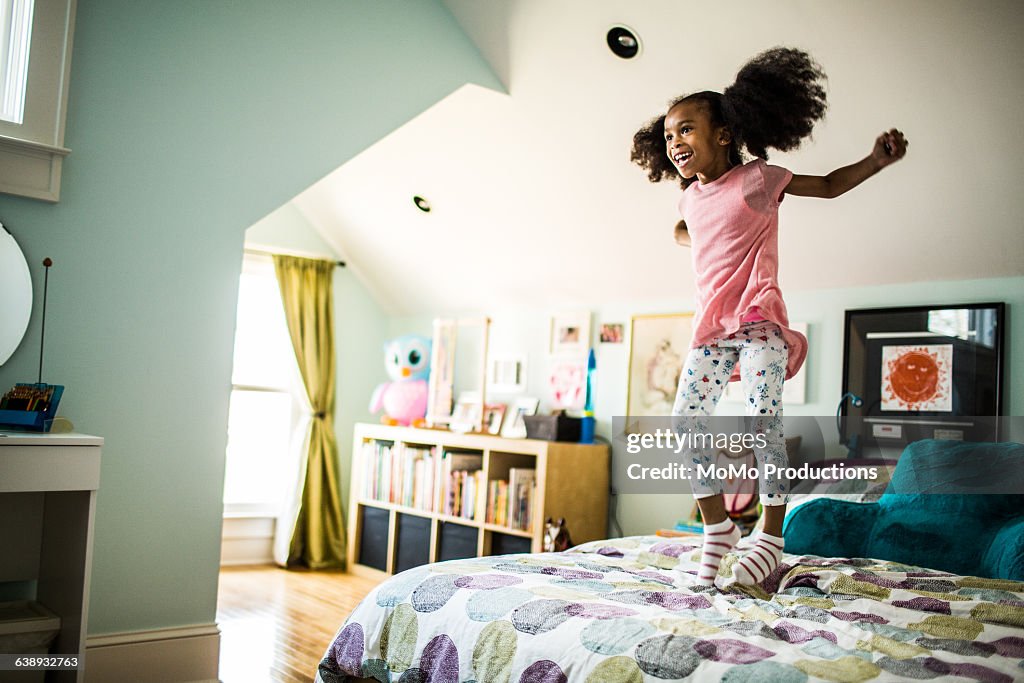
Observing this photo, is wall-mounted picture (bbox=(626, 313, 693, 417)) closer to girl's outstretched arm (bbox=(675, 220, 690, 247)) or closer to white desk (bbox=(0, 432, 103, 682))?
girl's outstretched arm (bbox=(675, 220, 690, 247))

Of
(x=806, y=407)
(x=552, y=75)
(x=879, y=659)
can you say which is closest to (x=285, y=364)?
(x=552, y=75)

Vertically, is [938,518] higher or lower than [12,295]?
lower

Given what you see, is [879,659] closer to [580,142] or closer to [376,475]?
[580,142]

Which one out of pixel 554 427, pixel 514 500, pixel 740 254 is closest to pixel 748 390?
pixel 740 254

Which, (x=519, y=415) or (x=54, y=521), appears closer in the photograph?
(x=54, y=521)

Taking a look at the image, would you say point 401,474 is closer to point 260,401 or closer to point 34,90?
point 260,401

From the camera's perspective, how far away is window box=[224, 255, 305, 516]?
4.89 meters

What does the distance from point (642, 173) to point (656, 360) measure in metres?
0.94

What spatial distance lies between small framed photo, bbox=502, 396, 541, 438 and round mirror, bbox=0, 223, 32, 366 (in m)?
2.47

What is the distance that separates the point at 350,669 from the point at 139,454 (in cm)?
112

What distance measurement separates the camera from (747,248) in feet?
6.01

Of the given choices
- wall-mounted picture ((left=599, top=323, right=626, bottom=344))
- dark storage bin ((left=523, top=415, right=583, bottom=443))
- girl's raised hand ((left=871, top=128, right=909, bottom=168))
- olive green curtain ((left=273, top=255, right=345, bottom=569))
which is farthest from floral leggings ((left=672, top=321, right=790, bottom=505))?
Result: olive green curtain ((left=273, top=255, right=345, bottom=569))

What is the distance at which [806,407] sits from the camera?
11.1ft

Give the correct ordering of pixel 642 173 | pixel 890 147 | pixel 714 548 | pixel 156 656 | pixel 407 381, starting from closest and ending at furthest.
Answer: pixel 890 147, pixel 714 548, pixel 156 656, pixel 642 173, pixel 407 381
